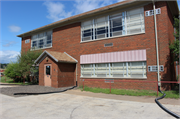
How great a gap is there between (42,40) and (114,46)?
11943mm

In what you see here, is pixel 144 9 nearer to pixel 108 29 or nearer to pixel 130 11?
pixel 130 11

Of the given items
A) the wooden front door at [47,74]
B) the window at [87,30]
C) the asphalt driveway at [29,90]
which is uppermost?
the window at [87,30]

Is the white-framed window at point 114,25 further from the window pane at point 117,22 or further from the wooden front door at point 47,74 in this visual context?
the wooden front door at point 47,74

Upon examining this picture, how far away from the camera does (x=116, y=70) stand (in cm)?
1308

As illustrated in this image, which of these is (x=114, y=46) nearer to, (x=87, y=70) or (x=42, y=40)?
A: (x=87, y=70)

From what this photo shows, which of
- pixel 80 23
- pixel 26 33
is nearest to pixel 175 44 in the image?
pixel 80 23

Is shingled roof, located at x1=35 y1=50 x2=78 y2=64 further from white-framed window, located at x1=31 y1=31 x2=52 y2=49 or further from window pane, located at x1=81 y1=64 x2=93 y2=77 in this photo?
white-framed window, located at x1=31 y1=31 x2=52 y2=49

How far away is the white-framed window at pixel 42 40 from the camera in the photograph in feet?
64.3

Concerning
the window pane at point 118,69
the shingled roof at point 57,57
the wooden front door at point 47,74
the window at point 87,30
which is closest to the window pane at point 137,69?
the window pane at point 118,69

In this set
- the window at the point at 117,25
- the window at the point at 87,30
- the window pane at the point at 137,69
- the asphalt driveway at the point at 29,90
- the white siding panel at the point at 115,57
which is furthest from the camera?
the window at the point at 87,30

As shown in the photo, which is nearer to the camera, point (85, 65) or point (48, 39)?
point (85, 65)

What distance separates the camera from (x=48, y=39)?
19.8 meters

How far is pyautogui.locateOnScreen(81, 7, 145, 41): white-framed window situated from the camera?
12.4 metres

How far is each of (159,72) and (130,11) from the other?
6.01 m
